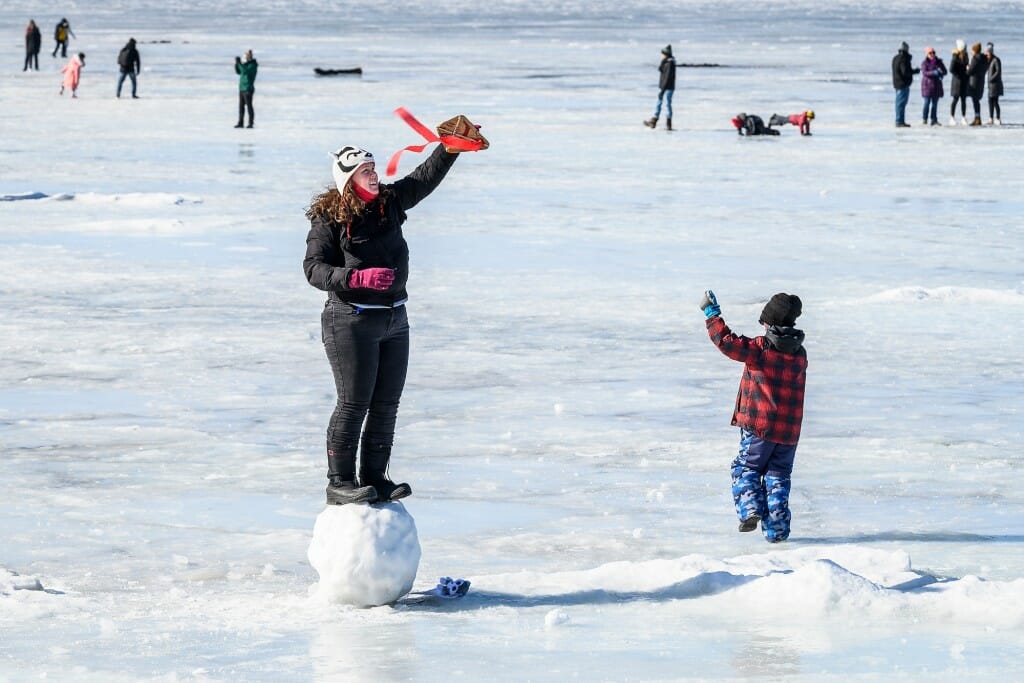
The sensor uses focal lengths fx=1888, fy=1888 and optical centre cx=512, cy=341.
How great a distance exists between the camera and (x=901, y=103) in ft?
94.3

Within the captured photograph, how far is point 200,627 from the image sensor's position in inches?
227

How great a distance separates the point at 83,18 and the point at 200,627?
9193 centimetres

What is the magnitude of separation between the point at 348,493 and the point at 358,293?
666 mm

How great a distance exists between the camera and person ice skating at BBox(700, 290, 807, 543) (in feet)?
23.0

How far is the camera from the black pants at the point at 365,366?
236 inches

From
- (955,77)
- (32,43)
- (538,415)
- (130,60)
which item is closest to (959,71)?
(955,77)

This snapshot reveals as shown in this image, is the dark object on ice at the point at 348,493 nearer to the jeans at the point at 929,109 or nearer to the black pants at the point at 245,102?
the black pants at the point at 245,102

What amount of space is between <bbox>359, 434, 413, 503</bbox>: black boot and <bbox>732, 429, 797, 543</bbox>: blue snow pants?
1.49 meters

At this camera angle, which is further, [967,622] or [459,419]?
[459,419]

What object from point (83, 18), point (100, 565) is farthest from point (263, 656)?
point (83, 18)

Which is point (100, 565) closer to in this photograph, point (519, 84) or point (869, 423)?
point (869, 423)

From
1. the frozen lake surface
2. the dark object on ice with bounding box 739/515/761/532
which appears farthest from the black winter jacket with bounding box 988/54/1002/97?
the dark object on ice with bounding box 739/515/761/532

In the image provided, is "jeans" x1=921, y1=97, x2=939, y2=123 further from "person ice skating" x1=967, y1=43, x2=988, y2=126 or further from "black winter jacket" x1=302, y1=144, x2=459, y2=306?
"black winter jacket" x1=302, y1=144, x2=459, y2=306

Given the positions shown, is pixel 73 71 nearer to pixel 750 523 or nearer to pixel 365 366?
pixel 750 523
